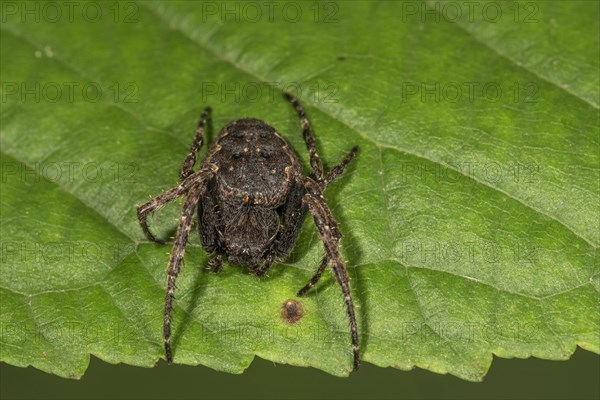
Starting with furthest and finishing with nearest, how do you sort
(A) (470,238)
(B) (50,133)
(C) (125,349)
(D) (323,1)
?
(D) (323,1), (B) (50,133), (A) (470,238), (C) (125,349)

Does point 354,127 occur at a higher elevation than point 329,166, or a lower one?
higher

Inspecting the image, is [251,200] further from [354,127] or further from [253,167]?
[354,127]

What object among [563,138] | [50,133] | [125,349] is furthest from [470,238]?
[50,133]

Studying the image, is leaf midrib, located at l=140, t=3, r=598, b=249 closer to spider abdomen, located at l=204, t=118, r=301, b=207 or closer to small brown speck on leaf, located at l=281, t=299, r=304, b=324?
spider abdomen, located at l=204, t=118, r=301, b=207

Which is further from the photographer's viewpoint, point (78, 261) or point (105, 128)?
point (105, 128)

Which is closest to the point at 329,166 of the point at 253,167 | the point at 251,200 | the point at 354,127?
the point at 354,127

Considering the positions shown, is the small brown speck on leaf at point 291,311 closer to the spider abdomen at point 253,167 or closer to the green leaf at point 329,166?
the green leaf at point 329,166

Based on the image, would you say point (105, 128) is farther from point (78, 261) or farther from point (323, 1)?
point (323, 1)

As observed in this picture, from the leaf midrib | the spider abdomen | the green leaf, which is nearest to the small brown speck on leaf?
the green leaf
